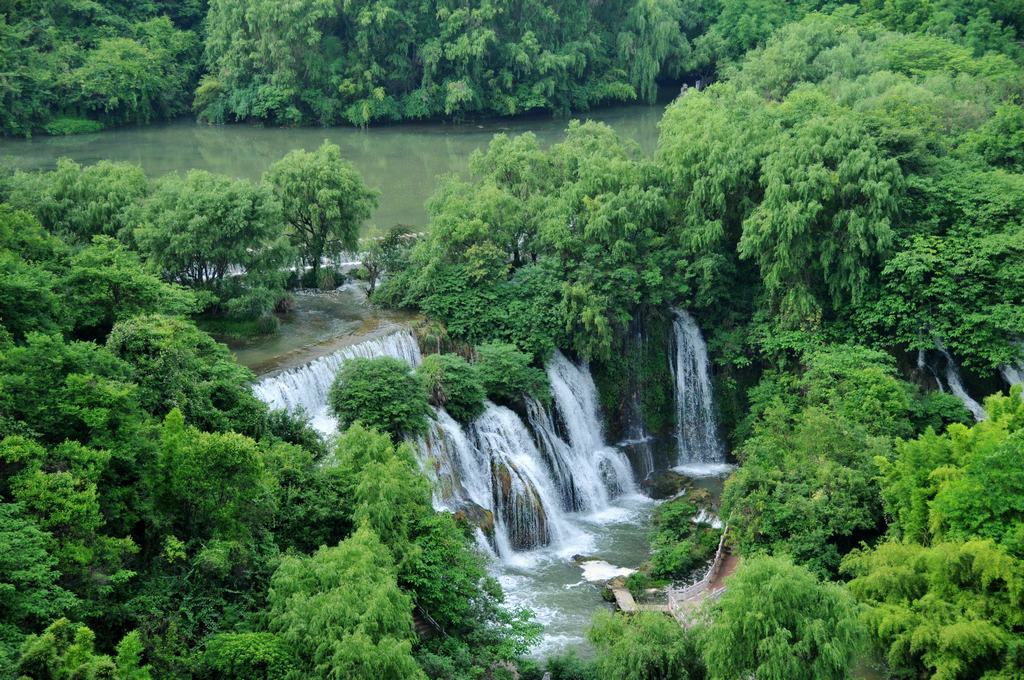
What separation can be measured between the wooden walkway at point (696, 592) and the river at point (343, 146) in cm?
1937

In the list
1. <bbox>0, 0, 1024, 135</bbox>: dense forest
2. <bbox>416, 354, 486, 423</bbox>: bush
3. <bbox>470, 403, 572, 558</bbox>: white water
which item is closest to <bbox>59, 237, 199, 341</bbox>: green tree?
<bbox>416, 354, 486, 423</bbox>: bush

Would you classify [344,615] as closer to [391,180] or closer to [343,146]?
[391,180]

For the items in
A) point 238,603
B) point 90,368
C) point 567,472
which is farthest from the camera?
point 567,472

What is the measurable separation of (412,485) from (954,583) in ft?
30.7

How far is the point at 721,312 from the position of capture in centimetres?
3009

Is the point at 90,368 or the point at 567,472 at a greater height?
the point at 90,368

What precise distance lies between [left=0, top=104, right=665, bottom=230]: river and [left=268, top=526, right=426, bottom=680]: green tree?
930 inches

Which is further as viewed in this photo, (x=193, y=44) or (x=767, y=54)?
(x=193, y=44)

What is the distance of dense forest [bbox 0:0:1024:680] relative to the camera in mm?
16234

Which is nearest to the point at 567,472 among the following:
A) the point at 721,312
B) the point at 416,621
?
the point at 721,312

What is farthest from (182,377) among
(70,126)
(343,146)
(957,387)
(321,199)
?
(70,126)

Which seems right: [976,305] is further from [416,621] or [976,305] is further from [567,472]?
[416,621]

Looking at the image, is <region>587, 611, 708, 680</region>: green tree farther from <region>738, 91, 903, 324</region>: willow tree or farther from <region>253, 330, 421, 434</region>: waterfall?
<region>738, 91, 903, 324</region>: willow tree

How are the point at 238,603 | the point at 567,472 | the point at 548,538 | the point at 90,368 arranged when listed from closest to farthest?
the point at 238,603 → the point at 90,368 → the point at 548,538 → the point at 567,472
